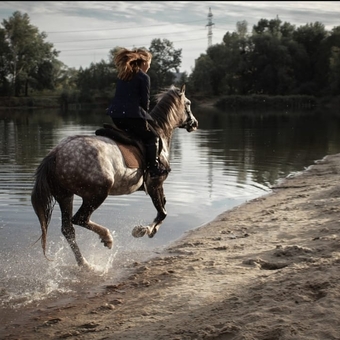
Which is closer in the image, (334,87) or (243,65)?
(334,87)

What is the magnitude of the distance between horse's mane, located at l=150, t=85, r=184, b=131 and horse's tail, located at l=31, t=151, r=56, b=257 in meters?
2.58

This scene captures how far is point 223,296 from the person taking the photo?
5.89m

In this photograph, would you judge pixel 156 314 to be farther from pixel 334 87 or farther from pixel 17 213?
pixel 334 87

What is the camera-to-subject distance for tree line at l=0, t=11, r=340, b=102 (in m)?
93.5

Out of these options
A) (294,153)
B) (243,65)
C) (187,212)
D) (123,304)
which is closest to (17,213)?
(187,212)

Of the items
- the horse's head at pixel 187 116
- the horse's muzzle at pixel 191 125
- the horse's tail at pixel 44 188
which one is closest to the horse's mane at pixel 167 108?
the horse's head at pixel 187 116

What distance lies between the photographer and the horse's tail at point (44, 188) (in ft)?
24.1

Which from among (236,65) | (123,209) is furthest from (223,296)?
(236,65)

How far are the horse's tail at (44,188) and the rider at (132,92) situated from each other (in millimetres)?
1398

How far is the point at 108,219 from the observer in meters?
11.5

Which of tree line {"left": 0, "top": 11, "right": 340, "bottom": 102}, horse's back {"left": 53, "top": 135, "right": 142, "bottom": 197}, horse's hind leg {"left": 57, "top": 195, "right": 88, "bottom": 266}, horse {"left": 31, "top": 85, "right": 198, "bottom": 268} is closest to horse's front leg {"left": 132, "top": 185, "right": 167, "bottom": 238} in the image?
horse {"left": 31, "top": 85, "right": 198, "bottom": 268}

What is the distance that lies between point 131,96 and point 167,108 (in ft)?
4.86

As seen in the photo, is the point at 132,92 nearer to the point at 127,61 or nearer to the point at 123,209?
the point at 127,61

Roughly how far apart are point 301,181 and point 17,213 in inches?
331
